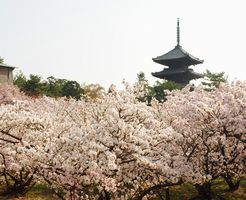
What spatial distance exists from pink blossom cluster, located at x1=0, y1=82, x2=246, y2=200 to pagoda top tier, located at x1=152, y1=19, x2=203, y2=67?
4518 centimetres

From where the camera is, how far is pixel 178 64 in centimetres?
6234

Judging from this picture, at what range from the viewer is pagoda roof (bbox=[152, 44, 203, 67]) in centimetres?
5997

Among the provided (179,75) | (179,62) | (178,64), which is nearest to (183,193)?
(179,75)

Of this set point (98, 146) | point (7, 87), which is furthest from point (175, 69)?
point (98, 146)

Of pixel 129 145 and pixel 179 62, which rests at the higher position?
pixel 179 62

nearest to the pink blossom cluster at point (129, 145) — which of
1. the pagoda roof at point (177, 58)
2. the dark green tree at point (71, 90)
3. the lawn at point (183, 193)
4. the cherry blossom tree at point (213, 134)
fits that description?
the cherry blossom tree at point (213, 134)

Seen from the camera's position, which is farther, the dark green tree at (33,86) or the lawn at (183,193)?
the dark green tree at (33,86)

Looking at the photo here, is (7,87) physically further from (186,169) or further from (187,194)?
(186,169)

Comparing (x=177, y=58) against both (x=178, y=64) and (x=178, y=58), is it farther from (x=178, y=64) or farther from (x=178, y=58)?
(x=178, y=64)

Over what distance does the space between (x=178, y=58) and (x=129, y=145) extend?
167 feet

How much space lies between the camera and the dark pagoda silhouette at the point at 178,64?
60234mm

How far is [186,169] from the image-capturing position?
11.7 m

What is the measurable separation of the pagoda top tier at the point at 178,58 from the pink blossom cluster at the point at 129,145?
45.2 metres

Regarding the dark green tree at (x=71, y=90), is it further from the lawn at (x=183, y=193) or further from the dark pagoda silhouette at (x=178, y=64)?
the lawn at (x=183, y=193)
